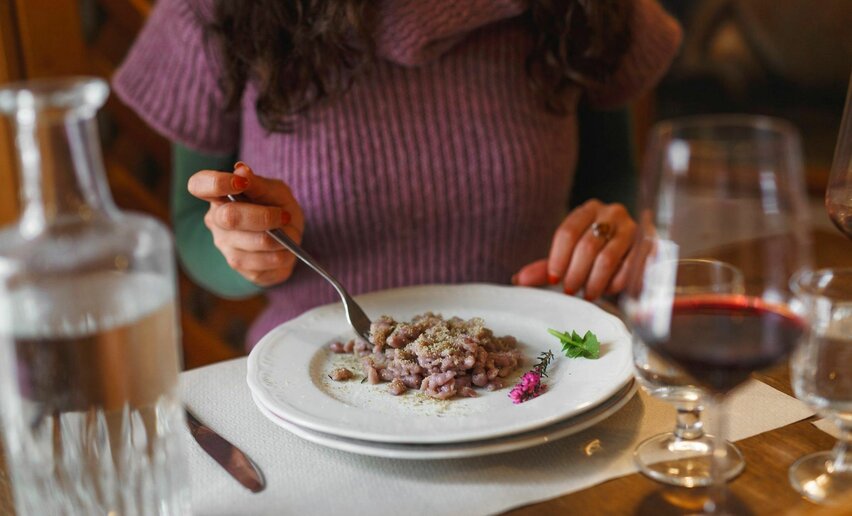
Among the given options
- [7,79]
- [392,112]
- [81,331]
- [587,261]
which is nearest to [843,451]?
[587,261]

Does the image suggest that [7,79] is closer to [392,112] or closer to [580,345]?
[392,112]

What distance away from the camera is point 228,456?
2.38 feet

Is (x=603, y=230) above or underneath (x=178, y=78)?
underneath

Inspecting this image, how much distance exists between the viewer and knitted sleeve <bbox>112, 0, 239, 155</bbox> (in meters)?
1.23

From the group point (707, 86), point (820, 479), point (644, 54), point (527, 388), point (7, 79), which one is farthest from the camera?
point (707, 86)

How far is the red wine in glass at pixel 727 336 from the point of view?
546mm

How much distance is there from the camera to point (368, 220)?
1237mm

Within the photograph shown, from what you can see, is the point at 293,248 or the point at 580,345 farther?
the point at 293,248

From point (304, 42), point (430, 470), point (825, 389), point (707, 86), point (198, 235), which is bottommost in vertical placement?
point (707, 86)

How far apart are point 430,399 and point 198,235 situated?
0.72m

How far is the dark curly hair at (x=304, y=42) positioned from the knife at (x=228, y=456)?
1.79ft

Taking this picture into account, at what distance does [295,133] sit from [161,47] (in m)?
0.25

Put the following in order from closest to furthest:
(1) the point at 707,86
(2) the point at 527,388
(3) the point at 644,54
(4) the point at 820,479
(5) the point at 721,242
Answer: (5) the point at 721,242 < (4) the point at 820,479 < (2) the point at 527,388 < (3) the point at 644,54 < (1) the point at 707,86

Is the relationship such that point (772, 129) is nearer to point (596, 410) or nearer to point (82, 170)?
point (596, 410)
